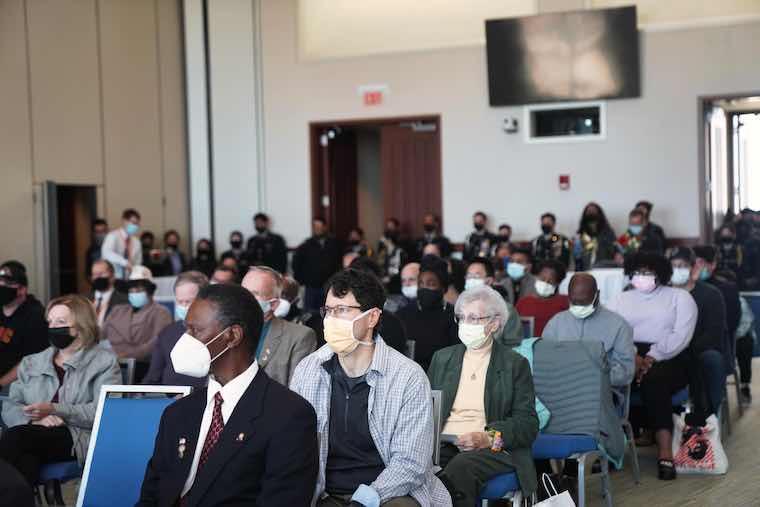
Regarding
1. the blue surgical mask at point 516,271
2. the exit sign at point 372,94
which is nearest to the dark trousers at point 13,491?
the blue surgical mask at point 516,271

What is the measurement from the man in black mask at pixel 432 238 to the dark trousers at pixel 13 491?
12002mm

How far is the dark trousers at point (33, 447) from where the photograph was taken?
443 centimetres

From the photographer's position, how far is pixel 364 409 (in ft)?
11.4

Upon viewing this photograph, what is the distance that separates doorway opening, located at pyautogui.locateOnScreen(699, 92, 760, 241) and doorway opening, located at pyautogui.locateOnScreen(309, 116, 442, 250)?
3.86m

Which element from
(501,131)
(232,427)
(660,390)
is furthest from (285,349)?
(501,131)

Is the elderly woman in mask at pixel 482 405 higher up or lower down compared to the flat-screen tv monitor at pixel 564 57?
lower down

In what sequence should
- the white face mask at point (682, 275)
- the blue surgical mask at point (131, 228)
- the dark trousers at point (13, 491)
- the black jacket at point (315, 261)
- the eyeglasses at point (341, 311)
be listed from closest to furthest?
1. the dark trousers at point (13, 491)
2. the eyeglasses at point (341, 311)
3. the white face mask at point (682, 275)
4. the blue surgical mask at point (131, 228)
5. the black jacket at point (315, 261)

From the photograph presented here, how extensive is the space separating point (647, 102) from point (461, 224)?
319cm

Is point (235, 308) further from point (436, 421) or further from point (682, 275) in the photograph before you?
point (682, 275)

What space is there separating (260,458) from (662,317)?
165 inches

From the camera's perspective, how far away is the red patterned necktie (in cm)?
288

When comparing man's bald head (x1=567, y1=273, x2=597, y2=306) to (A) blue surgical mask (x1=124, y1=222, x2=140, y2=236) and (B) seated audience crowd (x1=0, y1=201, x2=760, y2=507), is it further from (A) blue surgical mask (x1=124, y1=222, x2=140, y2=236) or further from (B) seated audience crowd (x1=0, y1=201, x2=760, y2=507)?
(A) blue surgical mask (x1=124, y1=222, x2=140, y2=236)

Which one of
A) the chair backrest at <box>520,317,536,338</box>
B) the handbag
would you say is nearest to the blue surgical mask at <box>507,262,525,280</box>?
the chair backrest at <box>520,317,536,338</box>

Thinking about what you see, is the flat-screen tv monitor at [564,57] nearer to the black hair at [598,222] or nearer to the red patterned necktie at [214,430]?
the black hair at [598,222]
